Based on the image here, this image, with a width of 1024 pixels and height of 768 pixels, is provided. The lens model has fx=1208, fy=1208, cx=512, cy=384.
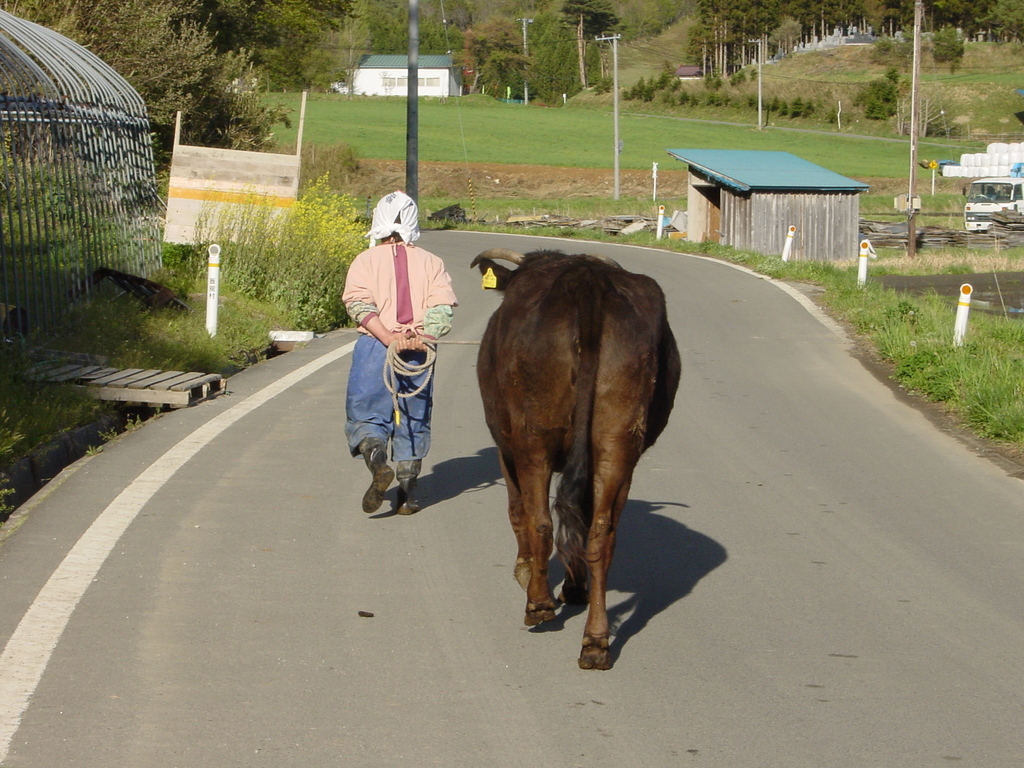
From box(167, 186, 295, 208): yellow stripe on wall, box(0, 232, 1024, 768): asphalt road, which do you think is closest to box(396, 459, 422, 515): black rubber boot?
box(0, 232, 1024, 768): asphalt road

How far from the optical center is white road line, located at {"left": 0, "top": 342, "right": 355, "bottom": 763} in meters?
4.45

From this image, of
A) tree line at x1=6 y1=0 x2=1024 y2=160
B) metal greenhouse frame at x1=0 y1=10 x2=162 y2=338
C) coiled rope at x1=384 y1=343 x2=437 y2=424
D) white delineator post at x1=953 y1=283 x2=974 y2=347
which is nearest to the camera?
coiled rope at x1=384 y1=343 x2=437 y2=424

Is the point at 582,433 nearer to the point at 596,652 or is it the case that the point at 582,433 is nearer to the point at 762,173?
the point at 596,652

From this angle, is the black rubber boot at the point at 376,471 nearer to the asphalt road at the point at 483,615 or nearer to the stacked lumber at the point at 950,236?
the asphalt road at the point at 483,615

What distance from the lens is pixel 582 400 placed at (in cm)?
465

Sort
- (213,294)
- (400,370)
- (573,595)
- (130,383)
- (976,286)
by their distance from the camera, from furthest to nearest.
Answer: (976,286) → (213,294) → (130,383) → (400,370) → (573,595)

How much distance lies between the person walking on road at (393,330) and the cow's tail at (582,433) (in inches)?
99.4

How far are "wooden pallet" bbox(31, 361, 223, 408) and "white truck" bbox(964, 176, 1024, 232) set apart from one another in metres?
40.7

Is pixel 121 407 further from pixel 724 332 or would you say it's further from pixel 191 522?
pixel 724 332

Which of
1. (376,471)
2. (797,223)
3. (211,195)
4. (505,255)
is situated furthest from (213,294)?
(797,223)

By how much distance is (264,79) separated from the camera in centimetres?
3819

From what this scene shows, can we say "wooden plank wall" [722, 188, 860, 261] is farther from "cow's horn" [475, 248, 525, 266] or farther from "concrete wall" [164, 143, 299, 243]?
"cow's horn" [475, 248, 525, 266]

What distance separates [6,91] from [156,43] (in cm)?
1332

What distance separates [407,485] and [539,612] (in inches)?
94.5
